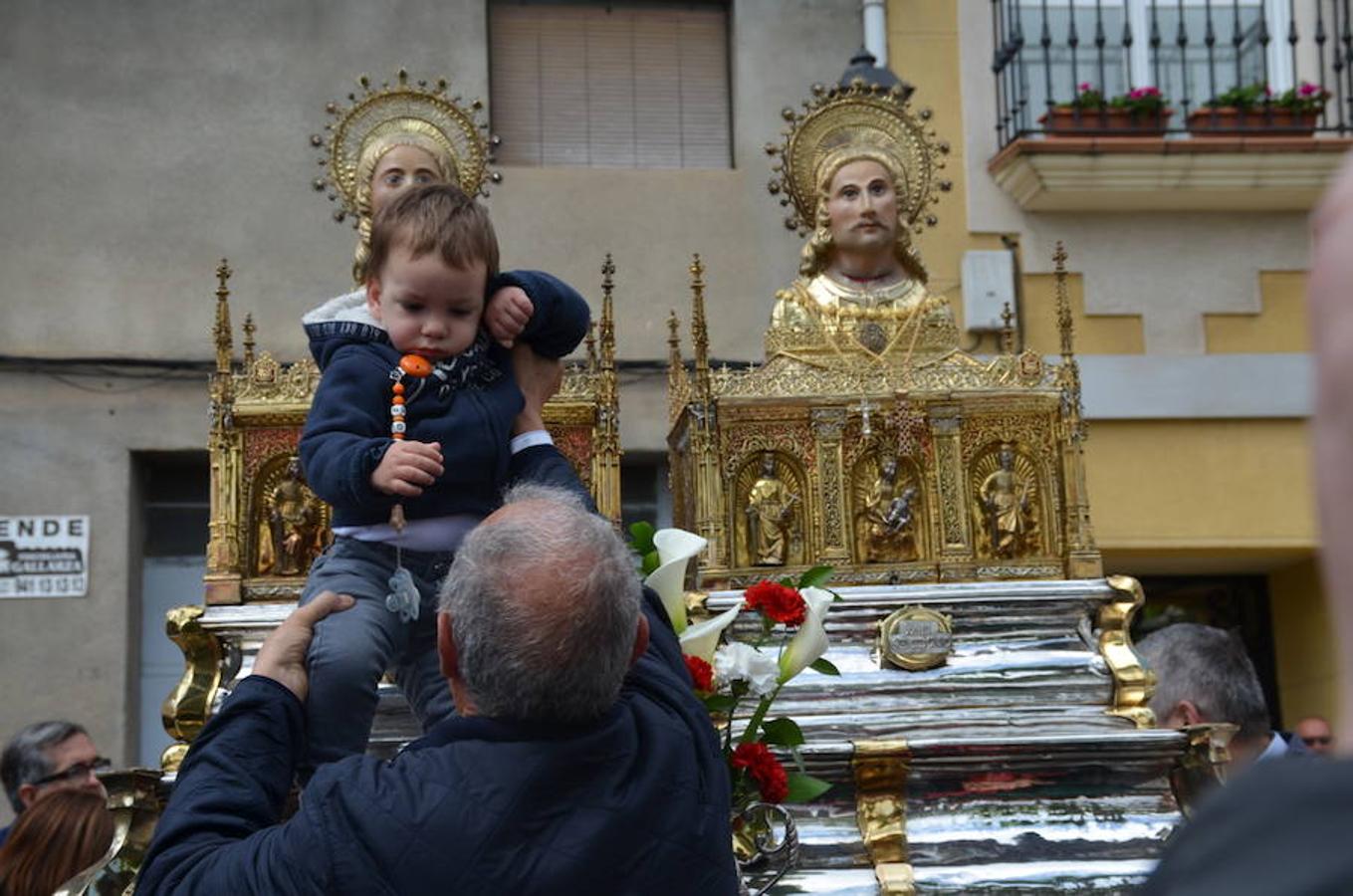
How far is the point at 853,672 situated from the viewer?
4699 mm

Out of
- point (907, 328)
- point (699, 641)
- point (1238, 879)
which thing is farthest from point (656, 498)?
point (1238, 879)

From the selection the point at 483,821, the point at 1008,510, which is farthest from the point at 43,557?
the point at 483,821

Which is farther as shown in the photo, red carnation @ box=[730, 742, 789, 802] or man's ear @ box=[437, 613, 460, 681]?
red carnation @ box=[730, 742, 789, 802]

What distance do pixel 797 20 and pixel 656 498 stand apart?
2.71m

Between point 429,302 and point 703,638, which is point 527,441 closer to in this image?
point 429,302

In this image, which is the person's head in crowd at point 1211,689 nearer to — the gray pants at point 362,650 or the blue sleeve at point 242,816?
the gray pants at point 362,650

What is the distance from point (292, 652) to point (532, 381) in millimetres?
915

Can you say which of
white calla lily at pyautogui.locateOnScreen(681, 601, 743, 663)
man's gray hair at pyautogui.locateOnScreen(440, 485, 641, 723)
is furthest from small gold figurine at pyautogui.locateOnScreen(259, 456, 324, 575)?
man's gray hair at pyautogui.locateOnScreen(440, 485, 641, 723)

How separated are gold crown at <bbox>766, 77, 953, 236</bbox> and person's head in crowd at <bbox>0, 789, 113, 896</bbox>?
278cm

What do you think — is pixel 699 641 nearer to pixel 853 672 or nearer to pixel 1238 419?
pixel 853 672

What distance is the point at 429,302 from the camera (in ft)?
11.5

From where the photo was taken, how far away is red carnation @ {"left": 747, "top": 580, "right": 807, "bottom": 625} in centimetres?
372

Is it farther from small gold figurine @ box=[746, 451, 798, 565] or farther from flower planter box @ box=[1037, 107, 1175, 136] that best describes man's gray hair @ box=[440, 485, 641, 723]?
flower planter box @ box=[1037, 107, 1175, 136]

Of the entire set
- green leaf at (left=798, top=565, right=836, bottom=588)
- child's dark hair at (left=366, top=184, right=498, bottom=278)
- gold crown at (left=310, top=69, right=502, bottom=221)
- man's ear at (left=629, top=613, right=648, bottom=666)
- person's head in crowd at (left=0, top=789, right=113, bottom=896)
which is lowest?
person's head in crowd at (left=0, top=789, right=113, bottom=896)
